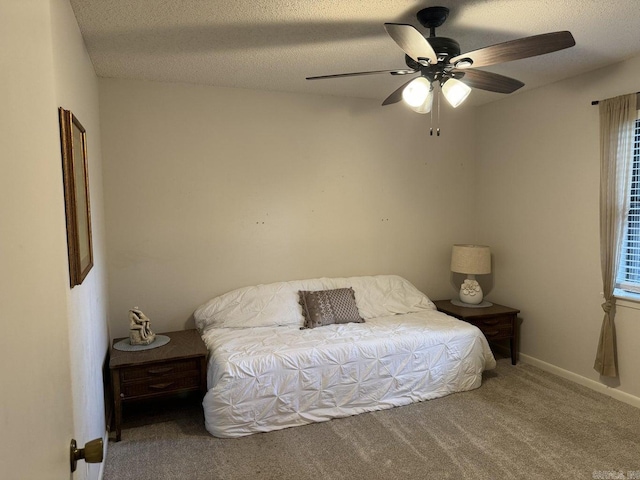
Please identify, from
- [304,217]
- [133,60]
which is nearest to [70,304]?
[133,60]

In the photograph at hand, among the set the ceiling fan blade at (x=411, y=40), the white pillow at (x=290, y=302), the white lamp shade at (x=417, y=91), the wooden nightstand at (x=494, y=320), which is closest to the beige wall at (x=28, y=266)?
the ceiling fan blade at (x=411, y=40)

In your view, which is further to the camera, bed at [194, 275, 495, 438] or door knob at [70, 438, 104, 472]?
bed at [194, 275, 495, 438]

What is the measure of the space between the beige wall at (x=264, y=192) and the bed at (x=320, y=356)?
31cm

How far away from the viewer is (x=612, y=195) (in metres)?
3.22

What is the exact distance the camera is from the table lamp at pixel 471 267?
4.07 meters

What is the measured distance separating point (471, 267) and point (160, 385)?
9.24 ft

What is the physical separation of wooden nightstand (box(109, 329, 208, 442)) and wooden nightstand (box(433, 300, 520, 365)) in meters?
2.25

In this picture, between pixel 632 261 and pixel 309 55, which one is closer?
pixel 309 55

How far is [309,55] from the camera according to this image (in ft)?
9.57

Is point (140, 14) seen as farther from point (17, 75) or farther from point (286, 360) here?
point (286, 360)

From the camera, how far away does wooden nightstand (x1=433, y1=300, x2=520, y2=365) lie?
152 inches

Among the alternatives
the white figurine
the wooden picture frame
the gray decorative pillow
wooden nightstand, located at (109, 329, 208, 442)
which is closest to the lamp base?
the gray decorative pillow

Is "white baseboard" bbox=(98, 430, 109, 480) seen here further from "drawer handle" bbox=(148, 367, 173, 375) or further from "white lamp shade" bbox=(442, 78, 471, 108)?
"white lamp shade" bbox=(442, 78, 471, 108)

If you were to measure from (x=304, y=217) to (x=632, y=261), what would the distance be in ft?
8.44
